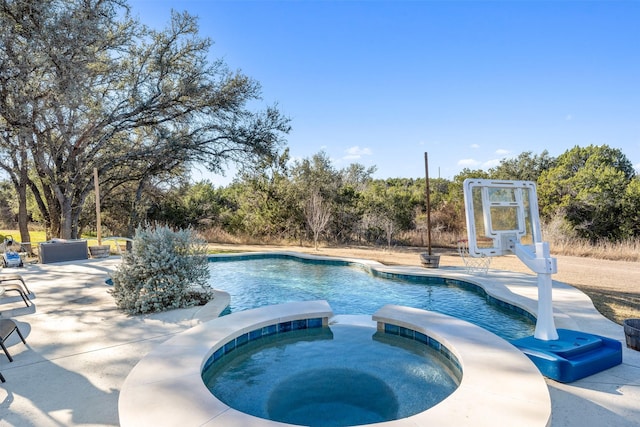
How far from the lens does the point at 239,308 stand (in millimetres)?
6797

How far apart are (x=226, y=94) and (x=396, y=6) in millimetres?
7713

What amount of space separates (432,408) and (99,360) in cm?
355

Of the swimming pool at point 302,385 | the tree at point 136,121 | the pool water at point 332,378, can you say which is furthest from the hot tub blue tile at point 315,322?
the tree at point 136,121

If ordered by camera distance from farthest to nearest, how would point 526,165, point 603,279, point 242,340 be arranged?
point 526,165, point 603,279, point 242,340

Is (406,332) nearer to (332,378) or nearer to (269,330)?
(332,378)

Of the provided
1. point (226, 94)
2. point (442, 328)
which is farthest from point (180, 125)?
point (442, 328)

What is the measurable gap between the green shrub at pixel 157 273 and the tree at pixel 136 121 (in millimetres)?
6993

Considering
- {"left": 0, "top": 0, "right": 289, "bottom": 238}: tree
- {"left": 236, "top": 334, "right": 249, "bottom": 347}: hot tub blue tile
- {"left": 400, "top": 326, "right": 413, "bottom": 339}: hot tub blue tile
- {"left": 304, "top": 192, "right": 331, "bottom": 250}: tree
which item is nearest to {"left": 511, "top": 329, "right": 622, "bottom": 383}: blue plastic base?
{"left": 400, "top": 326, "right": 413, "bottom": 339}: hot tub blue tile

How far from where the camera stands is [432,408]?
9.07 ft

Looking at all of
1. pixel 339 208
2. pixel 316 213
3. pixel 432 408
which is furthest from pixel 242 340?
pixel 339 208

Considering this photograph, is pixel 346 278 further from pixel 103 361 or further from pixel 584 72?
pixel 584 72

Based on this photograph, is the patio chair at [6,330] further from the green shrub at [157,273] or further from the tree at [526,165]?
the tree at [526,165]

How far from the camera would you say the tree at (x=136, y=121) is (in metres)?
12.6

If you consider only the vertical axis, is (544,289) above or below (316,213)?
below
